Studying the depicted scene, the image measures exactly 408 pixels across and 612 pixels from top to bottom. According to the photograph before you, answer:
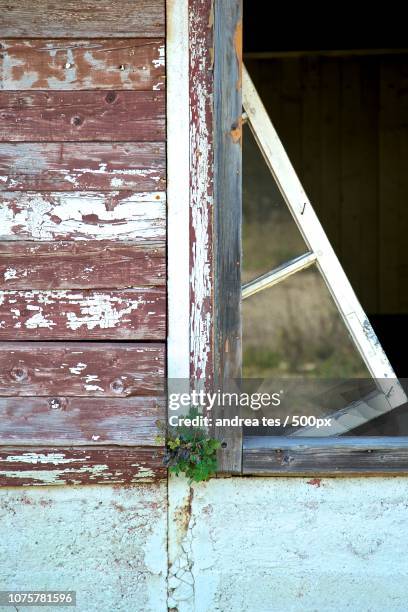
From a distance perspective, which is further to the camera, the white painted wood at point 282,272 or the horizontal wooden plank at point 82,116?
the white painted wood at point 282,272

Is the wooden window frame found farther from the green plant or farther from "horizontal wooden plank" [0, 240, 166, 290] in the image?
"horizontal wooden plank" [0, 240, 166, 290]

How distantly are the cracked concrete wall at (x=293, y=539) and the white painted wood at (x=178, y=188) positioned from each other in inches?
16.6

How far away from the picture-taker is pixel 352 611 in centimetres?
214

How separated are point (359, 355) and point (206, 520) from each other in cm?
69

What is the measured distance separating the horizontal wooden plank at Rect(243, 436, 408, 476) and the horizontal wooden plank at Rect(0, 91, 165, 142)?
38.6 inches

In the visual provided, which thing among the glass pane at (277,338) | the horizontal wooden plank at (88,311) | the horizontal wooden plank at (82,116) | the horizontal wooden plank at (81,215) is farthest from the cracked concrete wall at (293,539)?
the glass pane at (277,338)

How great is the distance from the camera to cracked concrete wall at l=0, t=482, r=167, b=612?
83.8 inches

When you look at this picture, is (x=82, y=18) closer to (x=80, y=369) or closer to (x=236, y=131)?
(x=236, y=131)

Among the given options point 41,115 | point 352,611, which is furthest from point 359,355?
point 41,115

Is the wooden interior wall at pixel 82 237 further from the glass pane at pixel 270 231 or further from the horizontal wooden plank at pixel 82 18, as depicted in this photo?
the glass pane at pixel 270 231

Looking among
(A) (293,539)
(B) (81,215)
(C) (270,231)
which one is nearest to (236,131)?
(C) (270,231)

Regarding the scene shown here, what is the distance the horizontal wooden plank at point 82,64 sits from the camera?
1992 millimetres

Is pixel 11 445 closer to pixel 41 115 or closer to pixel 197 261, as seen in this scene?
pixel 197 261

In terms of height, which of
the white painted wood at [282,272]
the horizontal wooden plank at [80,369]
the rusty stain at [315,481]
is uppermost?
the white painted wood at [282,272]
